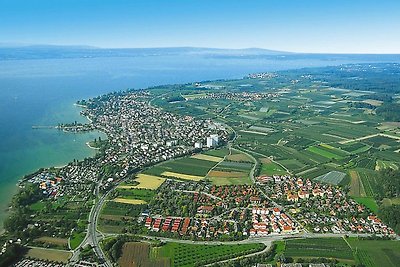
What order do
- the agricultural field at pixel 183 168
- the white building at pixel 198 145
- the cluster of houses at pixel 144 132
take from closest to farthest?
the agricultural field at pixel 183 168, the cluster of houses at pixel 144 132, the white building at pixel 198 145

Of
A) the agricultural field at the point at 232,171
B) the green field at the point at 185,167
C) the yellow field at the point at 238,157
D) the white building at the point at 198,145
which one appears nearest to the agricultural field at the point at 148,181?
the green field at the point at 185,167

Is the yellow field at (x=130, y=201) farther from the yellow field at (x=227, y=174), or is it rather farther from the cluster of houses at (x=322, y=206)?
the cluster of houses at (x=322, y=206)

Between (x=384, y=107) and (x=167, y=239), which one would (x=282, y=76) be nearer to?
(x=384, y=107)

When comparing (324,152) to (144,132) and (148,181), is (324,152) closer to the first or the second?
(148,181)

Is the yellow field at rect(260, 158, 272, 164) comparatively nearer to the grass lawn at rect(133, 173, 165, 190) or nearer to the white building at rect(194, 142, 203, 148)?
the white building at rect(194, 142, 203, 148)

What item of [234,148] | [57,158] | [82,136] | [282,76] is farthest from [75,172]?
[282,76]

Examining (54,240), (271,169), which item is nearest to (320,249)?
(271,169)
